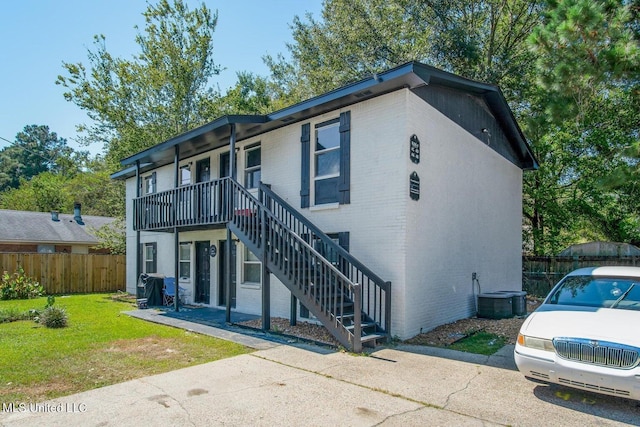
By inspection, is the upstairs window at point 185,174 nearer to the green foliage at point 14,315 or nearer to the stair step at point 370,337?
the green foliage at point 14,315

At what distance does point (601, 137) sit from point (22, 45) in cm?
2239

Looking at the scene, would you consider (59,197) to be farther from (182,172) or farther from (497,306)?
(497,306)

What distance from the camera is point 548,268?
14.9 metres

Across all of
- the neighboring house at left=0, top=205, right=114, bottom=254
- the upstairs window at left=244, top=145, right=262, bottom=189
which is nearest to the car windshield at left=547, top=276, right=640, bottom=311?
the upstairs window at left=244, top=145, right=262, bottom=189

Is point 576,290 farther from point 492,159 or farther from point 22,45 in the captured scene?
point 22,45

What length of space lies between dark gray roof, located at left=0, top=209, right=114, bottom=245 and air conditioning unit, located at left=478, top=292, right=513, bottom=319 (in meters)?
20.4

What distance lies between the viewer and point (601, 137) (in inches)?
611

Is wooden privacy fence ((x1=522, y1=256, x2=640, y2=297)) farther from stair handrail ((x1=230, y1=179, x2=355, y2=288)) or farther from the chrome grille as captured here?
the chrome grille

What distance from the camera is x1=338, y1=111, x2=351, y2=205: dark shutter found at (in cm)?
921

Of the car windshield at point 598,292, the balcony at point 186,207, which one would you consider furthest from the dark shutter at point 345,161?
the car windshield at point 598,292

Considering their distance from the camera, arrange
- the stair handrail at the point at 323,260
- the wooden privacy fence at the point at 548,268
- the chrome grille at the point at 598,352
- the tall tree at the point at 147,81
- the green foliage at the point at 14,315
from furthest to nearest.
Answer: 1. the tall tree at the point at 147,81
2. the wooden privacy fence at the point at 548,268
3. the green foliage at the point at 14,315
4. the stair handrail at the point at 323,260
5. the chrome grille at the point at 598,352

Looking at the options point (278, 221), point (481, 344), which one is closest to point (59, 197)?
point (278, 221)

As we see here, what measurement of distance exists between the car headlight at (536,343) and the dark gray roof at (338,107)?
16.4 ft

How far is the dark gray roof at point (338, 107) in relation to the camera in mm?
8062
